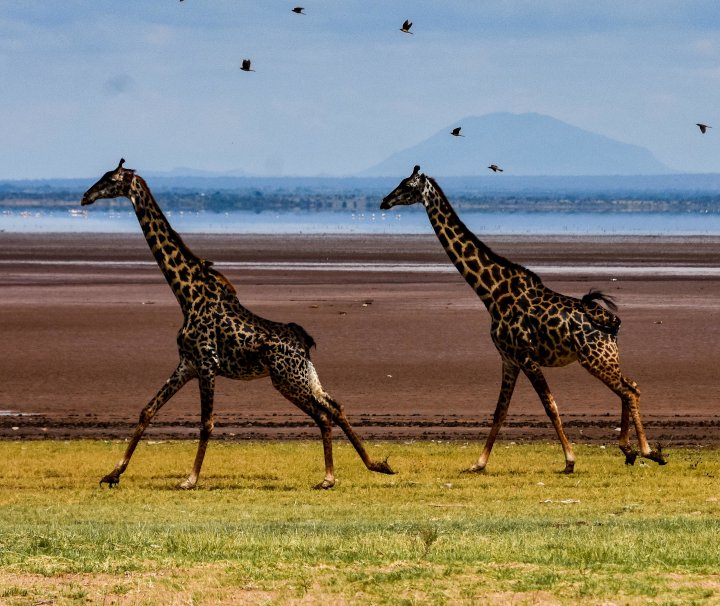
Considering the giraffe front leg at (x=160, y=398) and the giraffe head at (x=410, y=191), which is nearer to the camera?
the giraffe front leg at (x=160, y=398)

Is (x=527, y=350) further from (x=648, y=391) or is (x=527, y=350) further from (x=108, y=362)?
(x=108, y=362)

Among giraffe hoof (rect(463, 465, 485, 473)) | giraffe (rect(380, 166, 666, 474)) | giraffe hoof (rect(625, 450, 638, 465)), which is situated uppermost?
giraffe (rect(380, 166, 666, 474))

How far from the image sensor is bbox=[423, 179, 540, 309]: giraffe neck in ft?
60.1

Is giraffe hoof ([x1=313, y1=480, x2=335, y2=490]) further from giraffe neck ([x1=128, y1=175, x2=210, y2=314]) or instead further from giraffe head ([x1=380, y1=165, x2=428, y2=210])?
giraffe head ([x1=380, y1=165, x2=428, y2=210])

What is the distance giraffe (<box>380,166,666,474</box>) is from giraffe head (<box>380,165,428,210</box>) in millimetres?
106

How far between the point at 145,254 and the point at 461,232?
54.8 meters

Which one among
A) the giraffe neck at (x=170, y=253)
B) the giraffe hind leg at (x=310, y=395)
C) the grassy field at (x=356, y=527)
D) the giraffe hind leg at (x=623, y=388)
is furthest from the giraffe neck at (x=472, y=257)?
the giraffe neck at (x=170, y=253)

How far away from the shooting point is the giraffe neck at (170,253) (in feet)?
58.5

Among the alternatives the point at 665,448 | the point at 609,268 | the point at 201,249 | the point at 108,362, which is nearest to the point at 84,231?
the point at 201,249

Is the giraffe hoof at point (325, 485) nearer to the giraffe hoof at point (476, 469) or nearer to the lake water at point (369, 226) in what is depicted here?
the giraffe hoof at point (476, 469)

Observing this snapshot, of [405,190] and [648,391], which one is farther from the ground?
[405,190]

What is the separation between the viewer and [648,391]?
2731cm

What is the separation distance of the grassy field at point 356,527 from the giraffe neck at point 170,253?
210cm

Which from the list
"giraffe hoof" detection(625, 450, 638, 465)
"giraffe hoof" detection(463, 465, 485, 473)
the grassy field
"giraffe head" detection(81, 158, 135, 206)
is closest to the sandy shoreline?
the grassy field
